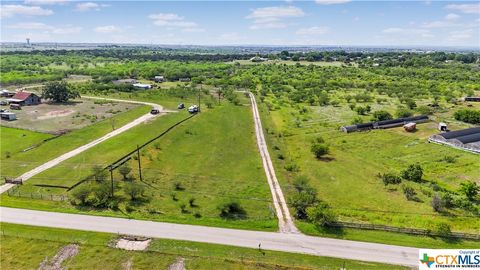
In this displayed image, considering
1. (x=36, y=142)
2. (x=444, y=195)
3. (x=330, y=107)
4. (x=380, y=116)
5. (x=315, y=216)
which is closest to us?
(x=315, y=216)

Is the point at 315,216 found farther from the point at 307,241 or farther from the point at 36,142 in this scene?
the point at 36,142

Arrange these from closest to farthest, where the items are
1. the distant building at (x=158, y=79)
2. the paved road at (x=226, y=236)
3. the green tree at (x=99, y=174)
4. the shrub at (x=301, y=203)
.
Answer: the paved road at (x=226, y=236) < the shrub at (x=301, y=203) < the green tree at (x=99, y=174) < the distant building at (x=158, y=79)

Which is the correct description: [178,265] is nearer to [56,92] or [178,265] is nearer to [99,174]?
[99,174]

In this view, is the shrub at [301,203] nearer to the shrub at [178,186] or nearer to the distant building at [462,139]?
the shrub at [178,186]

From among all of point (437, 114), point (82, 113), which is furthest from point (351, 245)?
point (82, 113)

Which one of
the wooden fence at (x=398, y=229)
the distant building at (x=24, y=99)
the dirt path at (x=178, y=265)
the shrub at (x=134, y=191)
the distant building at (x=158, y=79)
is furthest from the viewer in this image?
the distant building at (x=158, y=79)

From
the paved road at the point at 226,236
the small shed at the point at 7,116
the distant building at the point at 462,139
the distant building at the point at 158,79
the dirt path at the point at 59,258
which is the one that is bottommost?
the dirt path at the point at 59,258

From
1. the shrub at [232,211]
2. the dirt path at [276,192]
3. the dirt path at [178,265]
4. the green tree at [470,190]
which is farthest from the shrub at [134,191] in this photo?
the green tree at [470,190]
